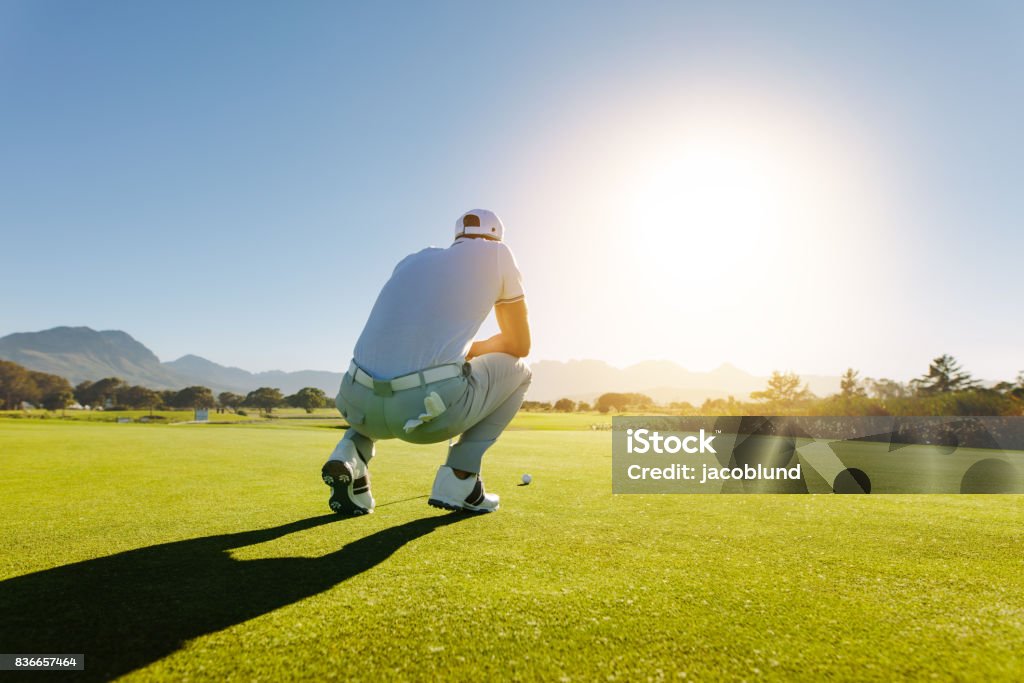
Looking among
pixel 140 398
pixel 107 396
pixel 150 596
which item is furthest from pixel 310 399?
pixel 150 596

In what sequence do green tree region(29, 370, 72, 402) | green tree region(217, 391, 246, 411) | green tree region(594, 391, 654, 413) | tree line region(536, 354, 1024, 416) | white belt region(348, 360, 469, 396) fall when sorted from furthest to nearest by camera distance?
green tree region(217, 391, 246, 411), green tree region(29, 370, 72, 402), green tree region(594, 391, 654, 413), tree line region(536, 354, 1024, 416), white belt region(348, 360, 469, 396)

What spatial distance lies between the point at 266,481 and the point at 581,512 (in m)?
3.15

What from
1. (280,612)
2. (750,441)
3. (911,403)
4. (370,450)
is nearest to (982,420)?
(911,403)

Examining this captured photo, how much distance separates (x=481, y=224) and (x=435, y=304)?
0.92 meters

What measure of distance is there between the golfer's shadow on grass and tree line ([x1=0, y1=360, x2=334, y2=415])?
100.0 meters

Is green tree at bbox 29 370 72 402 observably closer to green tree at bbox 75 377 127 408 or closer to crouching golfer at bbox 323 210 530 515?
green tree at bbox 75 377 127 408

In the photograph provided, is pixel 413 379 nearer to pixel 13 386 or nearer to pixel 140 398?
pixel 140 398

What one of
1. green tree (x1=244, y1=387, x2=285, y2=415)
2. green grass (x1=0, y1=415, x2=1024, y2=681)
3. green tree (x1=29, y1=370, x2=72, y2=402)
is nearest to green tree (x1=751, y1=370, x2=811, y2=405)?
green grass (x1=0, y1=415, x2=1024, y2=681)

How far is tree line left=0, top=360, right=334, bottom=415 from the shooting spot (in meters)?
104

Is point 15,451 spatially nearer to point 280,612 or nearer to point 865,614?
point 280,612

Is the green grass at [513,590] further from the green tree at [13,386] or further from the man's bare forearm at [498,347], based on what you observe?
the green tree at [13,386]

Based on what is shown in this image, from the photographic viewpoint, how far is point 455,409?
331 cm

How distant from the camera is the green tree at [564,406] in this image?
176 ft

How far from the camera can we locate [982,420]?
11648mm
